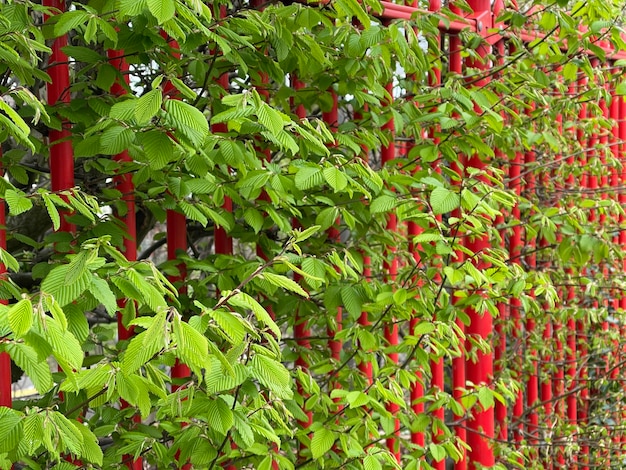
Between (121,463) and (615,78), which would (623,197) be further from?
(121,463)

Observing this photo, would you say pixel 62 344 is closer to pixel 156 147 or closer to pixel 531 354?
pixel 156 147

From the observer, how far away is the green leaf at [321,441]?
1950mm

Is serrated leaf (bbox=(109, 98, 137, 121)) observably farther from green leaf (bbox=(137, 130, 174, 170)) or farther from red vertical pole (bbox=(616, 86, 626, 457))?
red vertical pole (bbox=(616, 86, 626, 457))

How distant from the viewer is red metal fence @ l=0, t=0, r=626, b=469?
2123 millimetres

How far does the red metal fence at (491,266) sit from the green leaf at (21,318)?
749mm

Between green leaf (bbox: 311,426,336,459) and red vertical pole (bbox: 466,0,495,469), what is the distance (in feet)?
2.84

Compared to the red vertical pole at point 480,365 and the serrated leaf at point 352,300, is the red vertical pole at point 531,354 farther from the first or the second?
the serrated leaf at point 352,300

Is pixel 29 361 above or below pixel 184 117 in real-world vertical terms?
below

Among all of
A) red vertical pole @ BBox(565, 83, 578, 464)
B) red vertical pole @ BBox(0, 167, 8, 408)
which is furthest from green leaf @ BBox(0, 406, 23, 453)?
red vertical pole @ BBox(565, 83, 578, 464)

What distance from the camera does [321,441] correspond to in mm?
1975

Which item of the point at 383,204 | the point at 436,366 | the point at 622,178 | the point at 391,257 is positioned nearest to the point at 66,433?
the point at 383,204

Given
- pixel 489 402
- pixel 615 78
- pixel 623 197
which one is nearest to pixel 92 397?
pixel 489 402

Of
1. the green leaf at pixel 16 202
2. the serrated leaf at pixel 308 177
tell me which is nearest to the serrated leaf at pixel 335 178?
the serrated leaf at pixel 308 177

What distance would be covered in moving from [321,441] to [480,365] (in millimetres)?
1005
